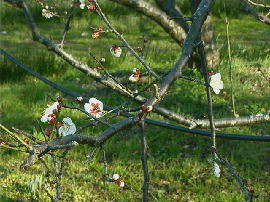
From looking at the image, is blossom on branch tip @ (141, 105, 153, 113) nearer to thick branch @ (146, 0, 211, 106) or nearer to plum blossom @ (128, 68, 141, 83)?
thick branch @ (146, 0, 211, 106)

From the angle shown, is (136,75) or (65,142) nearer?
(65,142)

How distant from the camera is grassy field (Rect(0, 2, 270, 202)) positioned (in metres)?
4.42

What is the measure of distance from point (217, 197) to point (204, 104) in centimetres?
197

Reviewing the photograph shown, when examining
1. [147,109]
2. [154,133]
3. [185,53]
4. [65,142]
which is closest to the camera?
[65,142]

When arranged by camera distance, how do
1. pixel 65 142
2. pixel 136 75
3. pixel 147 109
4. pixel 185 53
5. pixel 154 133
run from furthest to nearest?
pixel 154 133 → pixel 136 75 → pixel 185 53 → pixel 147 109 → pixel 65 142

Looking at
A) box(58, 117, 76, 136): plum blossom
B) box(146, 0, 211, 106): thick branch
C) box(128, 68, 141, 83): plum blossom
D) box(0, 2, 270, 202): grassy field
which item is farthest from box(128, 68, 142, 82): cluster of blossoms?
box(0, 2, 270, 202): grassy field

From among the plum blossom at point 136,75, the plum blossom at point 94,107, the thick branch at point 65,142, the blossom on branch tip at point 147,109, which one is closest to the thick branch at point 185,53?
the blossom on branch tip at point 147,109

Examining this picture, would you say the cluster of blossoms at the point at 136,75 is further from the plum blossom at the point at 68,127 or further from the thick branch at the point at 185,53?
the thick branch at the point at 185,53

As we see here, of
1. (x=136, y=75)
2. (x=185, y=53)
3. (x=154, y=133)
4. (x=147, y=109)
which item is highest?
(x=154, y=133)

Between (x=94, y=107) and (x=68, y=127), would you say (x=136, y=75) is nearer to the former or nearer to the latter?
(x=94, y=107)

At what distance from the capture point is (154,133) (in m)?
5.35

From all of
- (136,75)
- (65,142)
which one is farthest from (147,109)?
(136,75)

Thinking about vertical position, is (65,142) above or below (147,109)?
below

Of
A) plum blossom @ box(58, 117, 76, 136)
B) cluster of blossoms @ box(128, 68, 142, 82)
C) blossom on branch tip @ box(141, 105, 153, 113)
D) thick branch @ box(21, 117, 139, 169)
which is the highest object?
cluster of blossoms @ box(128, 68, 142, 82)
